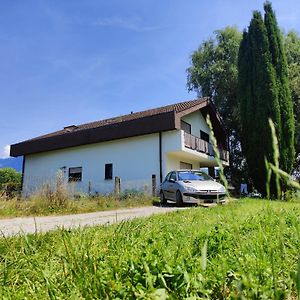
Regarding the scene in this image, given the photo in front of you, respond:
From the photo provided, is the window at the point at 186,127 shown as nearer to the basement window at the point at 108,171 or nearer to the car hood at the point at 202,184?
the basement window at the point at 108,171

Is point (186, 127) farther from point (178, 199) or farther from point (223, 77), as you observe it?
point (178, 199)

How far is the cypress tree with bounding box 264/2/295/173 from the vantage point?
1044 inches

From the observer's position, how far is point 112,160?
25.8 metres

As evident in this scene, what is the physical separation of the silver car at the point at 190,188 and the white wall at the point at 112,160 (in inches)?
292

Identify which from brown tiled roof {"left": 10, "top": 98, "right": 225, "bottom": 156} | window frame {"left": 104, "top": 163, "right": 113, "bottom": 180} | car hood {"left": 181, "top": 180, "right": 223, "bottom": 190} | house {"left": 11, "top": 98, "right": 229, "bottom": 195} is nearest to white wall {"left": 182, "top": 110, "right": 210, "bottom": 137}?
house {"left": 11, "top": 98, "right": 229, "bottom": 195}

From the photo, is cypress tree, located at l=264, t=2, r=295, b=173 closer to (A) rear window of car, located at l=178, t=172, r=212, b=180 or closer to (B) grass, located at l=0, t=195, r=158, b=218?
(A) rear window of car, located at l=178, t=172, r=212, b=180

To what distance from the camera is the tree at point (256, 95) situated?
26.2m

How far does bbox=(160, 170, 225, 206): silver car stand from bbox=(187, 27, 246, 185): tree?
57.3ft

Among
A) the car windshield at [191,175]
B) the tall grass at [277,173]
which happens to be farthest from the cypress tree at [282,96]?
the tall grass at [277,173]

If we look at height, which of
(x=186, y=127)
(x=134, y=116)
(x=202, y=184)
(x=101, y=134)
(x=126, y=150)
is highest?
(x=134, y=116)

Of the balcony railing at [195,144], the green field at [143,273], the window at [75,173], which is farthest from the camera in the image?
the window at [75,173]

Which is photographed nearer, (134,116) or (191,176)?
(191,176)

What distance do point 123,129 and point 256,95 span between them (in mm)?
10624

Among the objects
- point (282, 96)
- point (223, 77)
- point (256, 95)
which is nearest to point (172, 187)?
point (256, 95)
